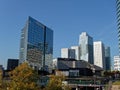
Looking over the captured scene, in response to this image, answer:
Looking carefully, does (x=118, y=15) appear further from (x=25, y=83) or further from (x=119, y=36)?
(x=25, y=83)

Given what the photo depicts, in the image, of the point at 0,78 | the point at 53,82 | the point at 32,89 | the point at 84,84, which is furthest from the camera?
the point at 84,84

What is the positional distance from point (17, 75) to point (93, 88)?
460 feet

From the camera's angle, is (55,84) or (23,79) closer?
(23,79)

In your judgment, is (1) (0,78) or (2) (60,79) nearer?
(1) (0,78)

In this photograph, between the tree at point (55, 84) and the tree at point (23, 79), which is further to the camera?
the tree at point (55, 84)

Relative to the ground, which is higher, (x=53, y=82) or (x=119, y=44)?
(x=119, y=44)

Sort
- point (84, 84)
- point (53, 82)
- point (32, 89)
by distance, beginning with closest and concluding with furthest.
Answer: point (32, 89) < point (53, 82) < point (84, 84)

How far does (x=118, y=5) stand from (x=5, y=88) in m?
148

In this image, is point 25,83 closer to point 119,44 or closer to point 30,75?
point 30,75

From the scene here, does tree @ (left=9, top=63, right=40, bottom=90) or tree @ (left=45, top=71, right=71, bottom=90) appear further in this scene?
tree @ (left=45, top=71, right=71, bottom=90)

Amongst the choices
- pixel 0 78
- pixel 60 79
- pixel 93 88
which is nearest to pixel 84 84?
pixel 93 88

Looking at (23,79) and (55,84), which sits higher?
(23,79)

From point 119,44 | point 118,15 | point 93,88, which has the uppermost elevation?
point 118,15

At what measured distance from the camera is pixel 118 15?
186625 mm
